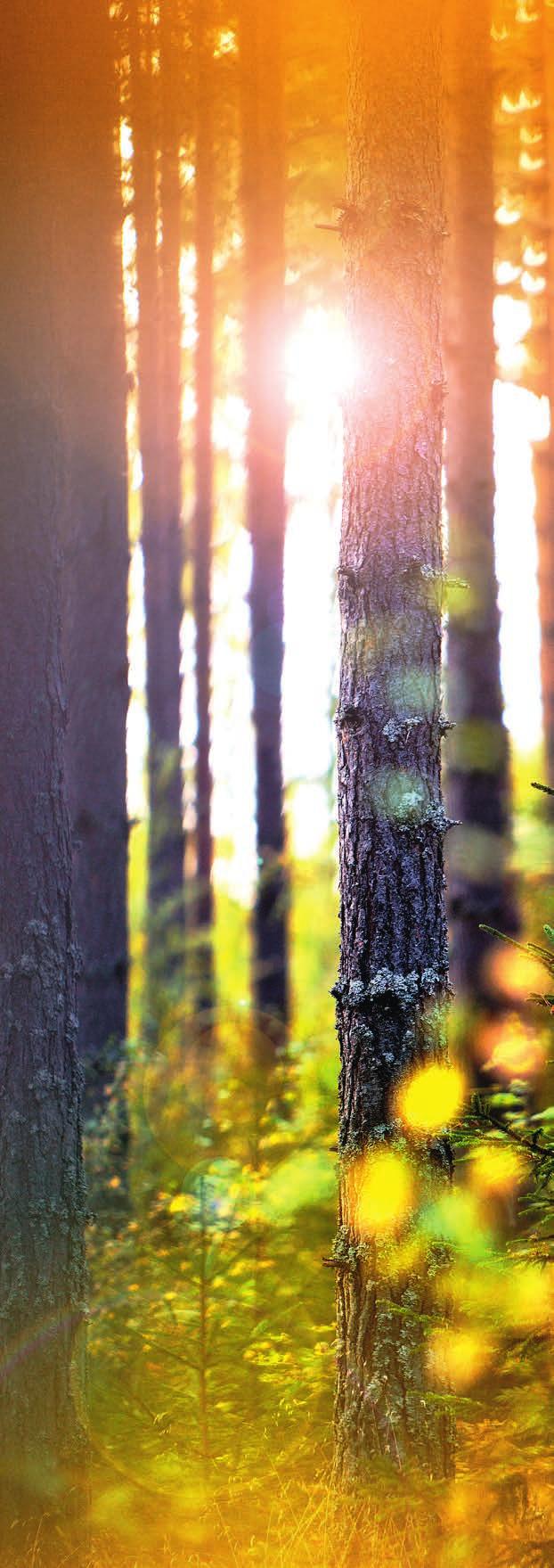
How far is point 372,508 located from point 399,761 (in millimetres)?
1077

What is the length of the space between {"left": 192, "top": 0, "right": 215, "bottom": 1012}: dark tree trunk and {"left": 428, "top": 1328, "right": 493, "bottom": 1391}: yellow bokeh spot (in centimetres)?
891

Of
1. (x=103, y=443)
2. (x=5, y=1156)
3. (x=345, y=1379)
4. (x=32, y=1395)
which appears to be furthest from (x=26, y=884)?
(x=103, y=443)

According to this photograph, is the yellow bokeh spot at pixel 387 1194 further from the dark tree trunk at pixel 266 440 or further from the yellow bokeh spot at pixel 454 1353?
the dark tree trunk at pixel 266 440

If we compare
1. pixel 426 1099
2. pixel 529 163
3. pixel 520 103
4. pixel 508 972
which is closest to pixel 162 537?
pixel 529 163

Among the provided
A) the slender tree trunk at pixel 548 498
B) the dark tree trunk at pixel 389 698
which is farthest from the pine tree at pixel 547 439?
the dark tree trunk at pixel 389 698

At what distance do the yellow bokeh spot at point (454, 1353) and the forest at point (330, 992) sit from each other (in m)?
0.02

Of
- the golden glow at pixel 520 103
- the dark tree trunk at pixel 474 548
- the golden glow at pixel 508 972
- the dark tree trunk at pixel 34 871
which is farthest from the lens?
the golden glow at pixel 520 103

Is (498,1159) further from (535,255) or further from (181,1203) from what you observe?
(535,255)

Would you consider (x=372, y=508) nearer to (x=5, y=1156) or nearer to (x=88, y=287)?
(x=5, y=1156)

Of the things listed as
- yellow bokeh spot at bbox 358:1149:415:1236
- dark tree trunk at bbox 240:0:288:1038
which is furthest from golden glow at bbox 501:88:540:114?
yellow bokeh spot at bbox 358:1149:415:1236

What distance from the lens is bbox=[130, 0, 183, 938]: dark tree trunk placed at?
12.8 metres

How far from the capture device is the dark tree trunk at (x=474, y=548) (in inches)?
294

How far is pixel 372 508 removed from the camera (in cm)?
488

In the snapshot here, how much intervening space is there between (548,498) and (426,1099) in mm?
9057
